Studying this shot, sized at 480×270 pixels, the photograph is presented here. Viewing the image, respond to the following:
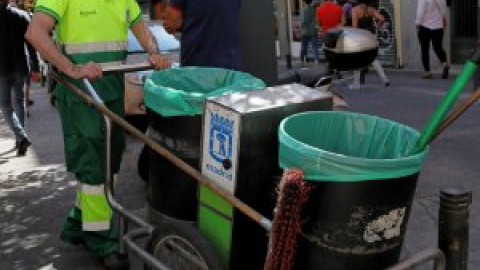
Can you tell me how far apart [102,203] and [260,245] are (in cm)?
138

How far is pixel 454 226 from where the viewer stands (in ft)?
8.98

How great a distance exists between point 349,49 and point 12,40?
4042 millimetres

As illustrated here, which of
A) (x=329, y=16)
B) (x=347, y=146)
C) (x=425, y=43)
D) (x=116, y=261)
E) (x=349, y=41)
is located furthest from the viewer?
(x=329, y=16)

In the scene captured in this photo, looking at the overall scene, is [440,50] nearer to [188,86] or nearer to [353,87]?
[353,87]

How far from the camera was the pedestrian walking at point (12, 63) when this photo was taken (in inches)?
326

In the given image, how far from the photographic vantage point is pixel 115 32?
413cm

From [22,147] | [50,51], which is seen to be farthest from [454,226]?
[22,147]

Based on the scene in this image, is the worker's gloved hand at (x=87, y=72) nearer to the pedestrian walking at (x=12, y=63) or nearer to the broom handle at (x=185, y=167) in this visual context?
Result: the broom handle at (x=185, y=167)

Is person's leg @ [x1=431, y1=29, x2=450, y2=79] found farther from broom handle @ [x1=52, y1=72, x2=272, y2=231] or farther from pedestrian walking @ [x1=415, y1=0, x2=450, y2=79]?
broom handle @ [x1=52, y1=72, x2=272, y2=231]

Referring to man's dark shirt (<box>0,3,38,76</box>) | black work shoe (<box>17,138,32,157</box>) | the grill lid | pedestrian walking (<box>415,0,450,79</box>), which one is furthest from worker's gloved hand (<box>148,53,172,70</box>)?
pedestrian walking (<box>415,0,450,79</box>)

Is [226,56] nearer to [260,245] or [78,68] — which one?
[78,68]

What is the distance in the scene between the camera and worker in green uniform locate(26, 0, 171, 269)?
4004mm

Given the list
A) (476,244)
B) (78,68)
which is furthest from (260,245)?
(476,244)

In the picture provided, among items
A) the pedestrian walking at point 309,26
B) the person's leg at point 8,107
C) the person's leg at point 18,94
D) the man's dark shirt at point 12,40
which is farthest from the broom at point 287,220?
the pedestrian walking at point 309,26
